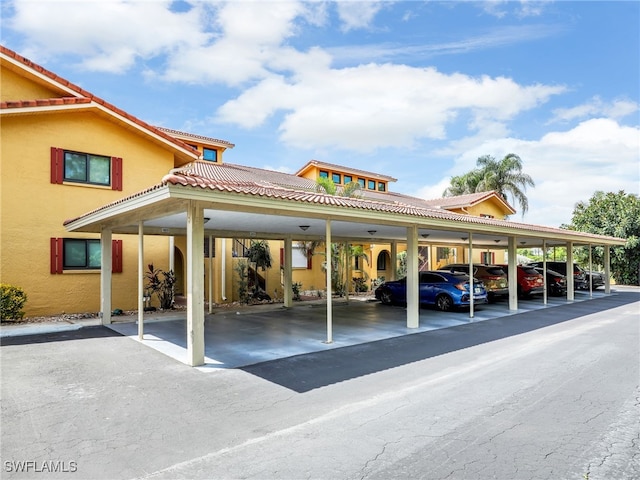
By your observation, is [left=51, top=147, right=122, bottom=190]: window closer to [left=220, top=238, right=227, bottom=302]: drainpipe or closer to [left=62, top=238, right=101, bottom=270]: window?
[left=62, top=238, right=101, bottom=270]: window

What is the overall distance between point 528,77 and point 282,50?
362 inches

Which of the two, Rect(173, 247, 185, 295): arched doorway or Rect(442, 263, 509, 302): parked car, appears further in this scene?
Rect(173, 247, 185, 295): arched doorway

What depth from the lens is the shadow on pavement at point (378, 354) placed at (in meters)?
6.39

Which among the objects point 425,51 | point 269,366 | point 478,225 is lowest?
point 269,366

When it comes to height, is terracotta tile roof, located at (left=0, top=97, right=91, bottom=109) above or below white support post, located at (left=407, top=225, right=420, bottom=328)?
above

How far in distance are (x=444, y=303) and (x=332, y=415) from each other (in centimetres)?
1052

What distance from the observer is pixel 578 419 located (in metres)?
4.57

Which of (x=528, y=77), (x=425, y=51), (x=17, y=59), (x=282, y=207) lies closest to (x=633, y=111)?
(x=528, y=77)

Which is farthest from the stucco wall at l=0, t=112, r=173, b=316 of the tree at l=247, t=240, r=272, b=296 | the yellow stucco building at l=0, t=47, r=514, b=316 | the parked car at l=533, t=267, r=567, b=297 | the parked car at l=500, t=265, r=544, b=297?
the parked car at l=533, t=267, r=567, b=297

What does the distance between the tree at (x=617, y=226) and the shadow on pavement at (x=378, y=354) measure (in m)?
17.9

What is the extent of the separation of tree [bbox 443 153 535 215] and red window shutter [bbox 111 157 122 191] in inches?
1159

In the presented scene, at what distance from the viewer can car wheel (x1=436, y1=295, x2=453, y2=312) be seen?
46.5 feet

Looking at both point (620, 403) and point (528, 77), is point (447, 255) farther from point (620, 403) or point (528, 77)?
point (620, 403)

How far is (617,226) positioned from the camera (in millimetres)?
25797
